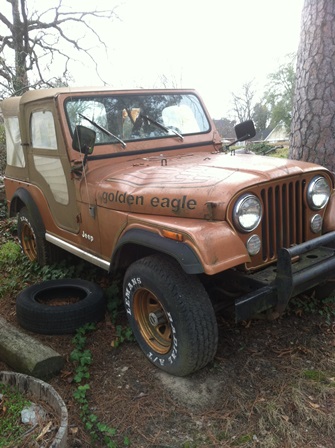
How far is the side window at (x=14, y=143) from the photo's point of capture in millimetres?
4934

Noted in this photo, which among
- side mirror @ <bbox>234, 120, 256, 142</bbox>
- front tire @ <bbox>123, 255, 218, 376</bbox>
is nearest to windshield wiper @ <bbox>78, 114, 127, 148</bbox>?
side mirror @ <bbox>234, 120, 256, 142</bbox>

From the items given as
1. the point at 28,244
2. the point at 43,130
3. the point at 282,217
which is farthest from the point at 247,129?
the point at 28,244

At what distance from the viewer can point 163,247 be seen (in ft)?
8.67

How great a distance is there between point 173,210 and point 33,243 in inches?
120

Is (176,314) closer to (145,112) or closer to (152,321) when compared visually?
(152,321)

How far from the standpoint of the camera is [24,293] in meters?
3.76

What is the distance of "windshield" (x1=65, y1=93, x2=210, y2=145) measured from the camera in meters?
3.83

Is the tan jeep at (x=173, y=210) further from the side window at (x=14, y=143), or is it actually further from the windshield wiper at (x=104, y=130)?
the side window at (x=14, y=143)

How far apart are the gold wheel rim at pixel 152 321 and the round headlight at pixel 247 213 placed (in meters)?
0.85

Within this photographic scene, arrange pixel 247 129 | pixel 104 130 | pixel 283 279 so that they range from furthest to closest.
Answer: pixel 247 129 < pixel 104 130 < pixel 283 279

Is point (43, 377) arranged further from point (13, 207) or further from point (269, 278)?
point (13, 207)

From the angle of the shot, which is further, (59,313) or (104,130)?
(104,130)

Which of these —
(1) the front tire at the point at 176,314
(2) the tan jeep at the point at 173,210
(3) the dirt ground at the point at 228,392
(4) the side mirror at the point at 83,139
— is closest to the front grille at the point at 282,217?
(2) the tan jeep at the point at 173,210

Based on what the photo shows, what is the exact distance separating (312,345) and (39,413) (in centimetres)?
200
